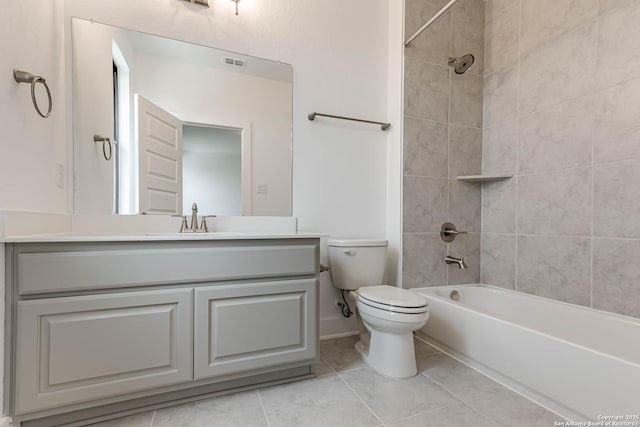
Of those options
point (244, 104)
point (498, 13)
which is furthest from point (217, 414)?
point (498, 13)

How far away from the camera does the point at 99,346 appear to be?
112cm

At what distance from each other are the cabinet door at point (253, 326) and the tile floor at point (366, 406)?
150 millimetres

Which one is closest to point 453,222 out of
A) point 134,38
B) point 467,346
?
point 467,346

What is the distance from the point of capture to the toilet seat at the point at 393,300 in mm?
1462

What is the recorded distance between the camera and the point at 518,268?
206cm

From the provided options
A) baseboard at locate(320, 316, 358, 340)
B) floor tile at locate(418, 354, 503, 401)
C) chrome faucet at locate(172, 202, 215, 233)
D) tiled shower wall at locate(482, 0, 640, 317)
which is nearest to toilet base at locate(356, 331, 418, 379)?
floor tile at locate(418, 354, 503, 401)

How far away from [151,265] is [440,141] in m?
Answer: 2.00

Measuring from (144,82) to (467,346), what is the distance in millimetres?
2326

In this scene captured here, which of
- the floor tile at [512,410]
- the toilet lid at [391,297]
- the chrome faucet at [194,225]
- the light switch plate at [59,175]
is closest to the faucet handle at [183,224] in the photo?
the chrome faucet at [194,225]

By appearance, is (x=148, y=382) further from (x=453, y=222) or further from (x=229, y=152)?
(x=453, y=222)

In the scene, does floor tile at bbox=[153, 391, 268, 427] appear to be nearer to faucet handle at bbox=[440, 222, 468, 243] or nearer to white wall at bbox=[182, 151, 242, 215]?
white wall at bbox=[182, 151, 242, 215]

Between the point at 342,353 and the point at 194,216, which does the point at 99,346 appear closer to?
the point at 194,216

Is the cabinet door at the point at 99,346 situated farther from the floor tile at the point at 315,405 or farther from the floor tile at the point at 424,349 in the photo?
the floor tile at the point at 424,349

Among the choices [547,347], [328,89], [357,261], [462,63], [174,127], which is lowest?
[547,347]
